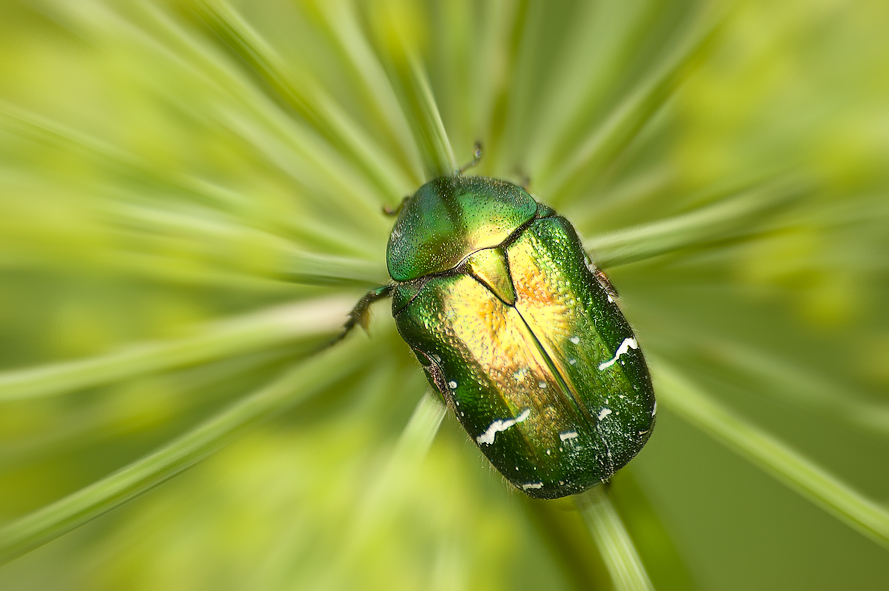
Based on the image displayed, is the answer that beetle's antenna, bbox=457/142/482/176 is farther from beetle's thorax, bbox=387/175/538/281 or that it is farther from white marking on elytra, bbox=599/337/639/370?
white marking on elytra, bbox=599/337/639/370

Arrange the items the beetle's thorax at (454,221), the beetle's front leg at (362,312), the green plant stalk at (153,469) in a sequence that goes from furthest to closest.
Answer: the beetle's thorax at (454,221)
the beetle's front leg at (362,312)
the green plant stalk at (153,469)

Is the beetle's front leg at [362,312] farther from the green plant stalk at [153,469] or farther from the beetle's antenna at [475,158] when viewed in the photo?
the beetle's antenna at [475,158]

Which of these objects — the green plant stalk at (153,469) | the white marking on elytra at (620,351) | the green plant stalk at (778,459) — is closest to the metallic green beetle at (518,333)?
the white marking on elytra at (620,351)

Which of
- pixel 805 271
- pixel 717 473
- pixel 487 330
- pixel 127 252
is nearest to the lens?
pixel 127 252

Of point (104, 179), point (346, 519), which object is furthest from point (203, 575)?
point (104, 179)

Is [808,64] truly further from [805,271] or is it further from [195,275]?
[195,275]

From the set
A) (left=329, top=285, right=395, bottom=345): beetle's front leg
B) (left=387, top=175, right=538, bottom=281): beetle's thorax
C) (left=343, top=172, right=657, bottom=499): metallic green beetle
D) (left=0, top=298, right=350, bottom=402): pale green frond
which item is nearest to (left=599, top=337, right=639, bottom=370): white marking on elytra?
(left=343, top=172, right=657, bottom=499): metallic green beetle
